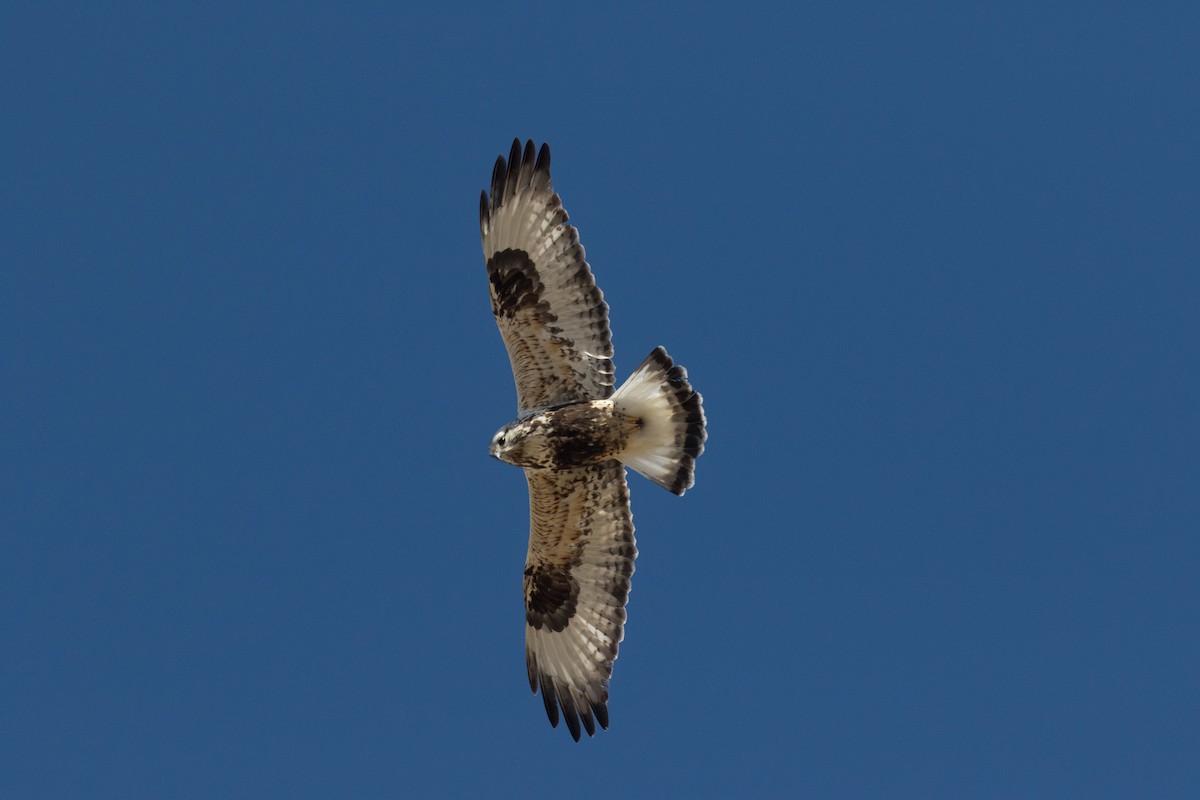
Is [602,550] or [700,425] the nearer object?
[700,425]

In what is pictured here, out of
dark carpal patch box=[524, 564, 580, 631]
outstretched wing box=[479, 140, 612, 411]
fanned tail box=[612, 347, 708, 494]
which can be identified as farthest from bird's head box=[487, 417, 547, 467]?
dark carpal patch box=[524, 564, 580, 631]

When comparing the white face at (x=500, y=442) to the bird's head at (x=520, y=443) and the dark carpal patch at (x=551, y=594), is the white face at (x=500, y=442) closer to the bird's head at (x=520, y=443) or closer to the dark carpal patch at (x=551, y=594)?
the bird's head at (x=520, y=443)

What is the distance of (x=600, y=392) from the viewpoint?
10922 millimetres

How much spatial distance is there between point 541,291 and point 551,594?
7.88 feet

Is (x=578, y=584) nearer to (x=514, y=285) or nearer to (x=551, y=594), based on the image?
(x=551, y=594)

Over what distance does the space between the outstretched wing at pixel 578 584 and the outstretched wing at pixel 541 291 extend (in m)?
0.74

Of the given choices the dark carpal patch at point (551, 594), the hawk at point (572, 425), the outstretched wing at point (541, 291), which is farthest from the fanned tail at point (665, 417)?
the dark carpal patch at point (551, 594)

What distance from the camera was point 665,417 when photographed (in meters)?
10.7

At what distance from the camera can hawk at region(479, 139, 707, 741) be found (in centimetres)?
1075

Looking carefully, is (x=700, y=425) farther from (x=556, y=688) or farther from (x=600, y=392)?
(x=556, y=688)

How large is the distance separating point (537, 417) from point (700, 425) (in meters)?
1.13

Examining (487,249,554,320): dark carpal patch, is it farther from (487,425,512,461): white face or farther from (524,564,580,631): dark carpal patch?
(524,564,580,631): dark carpal patch

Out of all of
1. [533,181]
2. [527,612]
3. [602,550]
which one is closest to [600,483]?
[602,550]

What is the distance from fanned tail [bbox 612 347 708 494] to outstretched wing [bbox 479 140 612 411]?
0.29 meters
